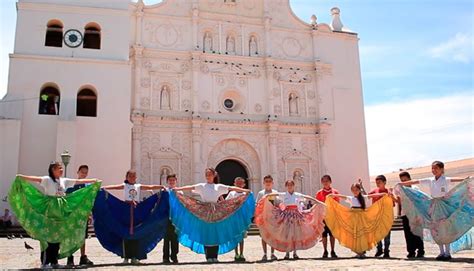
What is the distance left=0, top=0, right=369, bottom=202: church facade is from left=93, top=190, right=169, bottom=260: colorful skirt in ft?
34.1

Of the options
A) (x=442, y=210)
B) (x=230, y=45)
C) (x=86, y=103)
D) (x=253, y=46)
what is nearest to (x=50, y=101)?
(x=86, y=103)

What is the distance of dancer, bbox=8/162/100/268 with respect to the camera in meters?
6.54

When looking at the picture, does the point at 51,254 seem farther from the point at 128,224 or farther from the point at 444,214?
the point at 444,214

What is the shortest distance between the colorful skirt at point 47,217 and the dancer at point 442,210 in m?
5.41

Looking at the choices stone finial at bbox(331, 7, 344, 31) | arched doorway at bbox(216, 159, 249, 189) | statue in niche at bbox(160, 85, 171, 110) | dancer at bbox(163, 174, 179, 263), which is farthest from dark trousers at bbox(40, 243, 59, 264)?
stone finial at bbox(331, 7, 344, 31)

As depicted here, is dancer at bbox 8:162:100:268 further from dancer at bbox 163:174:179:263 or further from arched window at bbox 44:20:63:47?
arched window at bbox 44:20:63:47

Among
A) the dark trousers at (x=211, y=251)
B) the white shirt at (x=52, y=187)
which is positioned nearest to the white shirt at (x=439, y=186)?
the dark trousers at (x=211, y=251)

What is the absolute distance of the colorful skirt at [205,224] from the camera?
7613mm

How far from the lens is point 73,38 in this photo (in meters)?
19.1

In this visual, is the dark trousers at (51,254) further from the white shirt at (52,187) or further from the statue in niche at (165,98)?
the statue in niche at (165,98)

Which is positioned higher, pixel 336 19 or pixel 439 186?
pixel 336 19

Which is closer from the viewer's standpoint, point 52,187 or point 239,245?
point 52,187

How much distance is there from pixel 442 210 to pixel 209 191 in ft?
12.5

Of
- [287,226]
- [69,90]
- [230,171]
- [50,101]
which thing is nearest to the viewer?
[287,226]
